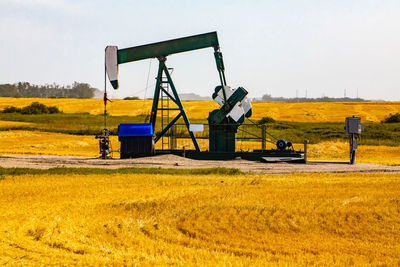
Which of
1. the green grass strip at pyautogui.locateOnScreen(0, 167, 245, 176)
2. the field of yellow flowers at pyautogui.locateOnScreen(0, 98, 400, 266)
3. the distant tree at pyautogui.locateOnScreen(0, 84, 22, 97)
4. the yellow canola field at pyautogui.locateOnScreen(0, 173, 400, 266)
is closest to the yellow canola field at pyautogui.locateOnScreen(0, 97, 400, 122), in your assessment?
the green grass strip at pyautogui.locateOnScreen(0, 167, 245, 176)

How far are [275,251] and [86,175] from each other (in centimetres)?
972

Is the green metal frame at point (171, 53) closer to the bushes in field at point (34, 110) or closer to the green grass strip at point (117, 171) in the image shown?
the green grass strip at point (117, 171)

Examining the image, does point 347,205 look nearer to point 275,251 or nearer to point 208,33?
point 275,251

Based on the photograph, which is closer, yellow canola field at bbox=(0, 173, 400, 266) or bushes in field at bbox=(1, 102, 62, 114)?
yellow canola field at bbox=(0, 173, 400, 266)

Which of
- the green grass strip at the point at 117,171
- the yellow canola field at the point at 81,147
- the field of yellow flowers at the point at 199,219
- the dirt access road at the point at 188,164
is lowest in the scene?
the yellow canola field at the point at 81,147

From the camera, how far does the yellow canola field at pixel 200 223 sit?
22.4 feet

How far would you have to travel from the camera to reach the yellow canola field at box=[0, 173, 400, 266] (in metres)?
6.82

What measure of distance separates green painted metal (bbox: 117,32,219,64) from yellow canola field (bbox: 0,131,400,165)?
599 centimetres

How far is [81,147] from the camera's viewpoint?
30234 millimetres

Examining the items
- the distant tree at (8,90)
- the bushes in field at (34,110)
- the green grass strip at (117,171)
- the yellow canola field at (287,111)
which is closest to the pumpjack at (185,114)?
the green grass strip at (117,171)

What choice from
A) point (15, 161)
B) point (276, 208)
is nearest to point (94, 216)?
point (276, 208)

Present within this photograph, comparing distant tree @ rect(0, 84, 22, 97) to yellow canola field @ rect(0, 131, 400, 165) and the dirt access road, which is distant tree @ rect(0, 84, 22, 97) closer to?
yellow canola field @ rect(0, 131, 400, 165)

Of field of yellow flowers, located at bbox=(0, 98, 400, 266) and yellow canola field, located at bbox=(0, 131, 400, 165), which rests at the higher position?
field of yellow flowers, located at bbox=(0, 98, 400, 266)

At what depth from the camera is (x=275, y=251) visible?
716cm
